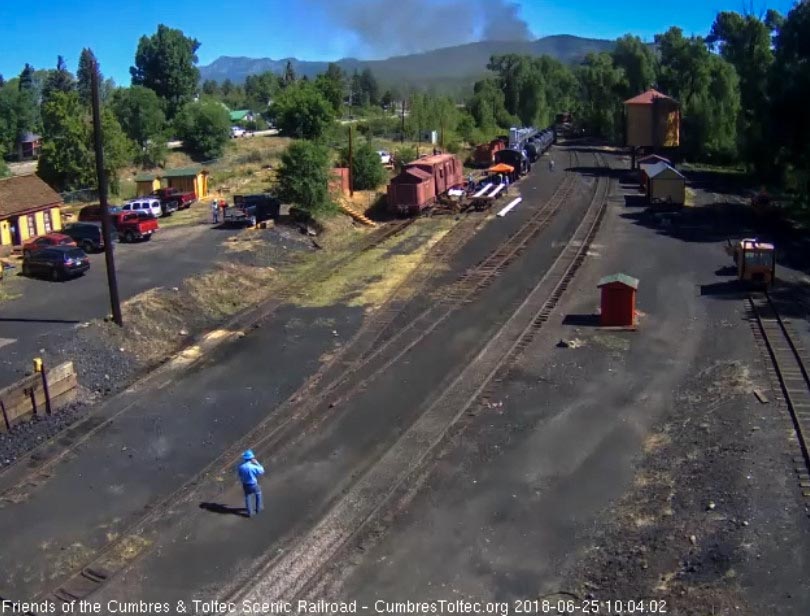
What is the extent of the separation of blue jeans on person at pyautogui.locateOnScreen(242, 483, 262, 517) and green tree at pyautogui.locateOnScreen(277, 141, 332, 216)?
2705 centimetres

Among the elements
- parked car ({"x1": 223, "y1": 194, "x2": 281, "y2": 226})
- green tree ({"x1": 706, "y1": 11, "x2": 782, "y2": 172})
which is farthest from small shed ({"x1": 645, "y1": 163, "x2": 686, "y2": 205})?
parked car ({"x1": 223, "y1": 194, "x2": 281, "y2": 226})

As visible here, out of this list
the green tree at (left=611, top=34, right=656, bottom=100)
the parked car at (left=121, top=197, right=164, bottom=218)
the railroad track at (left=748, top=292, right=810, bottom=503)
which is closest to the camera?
the railroad track at (left=748, top=292, right=810, bottom=503)

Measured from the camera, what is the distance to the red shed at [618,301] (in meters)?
24.5

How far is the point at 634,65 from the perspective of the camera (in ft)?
313

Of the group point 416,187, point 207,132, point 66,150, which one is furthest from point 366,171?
point 207,132

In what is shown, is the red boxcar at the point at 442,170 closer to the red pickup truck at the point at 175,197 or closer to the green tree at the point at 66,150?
the red pickup truck at the point at 175,197

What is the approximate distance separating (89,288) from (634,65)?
3216 inches

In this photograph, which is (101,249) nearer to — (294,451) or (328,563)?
(294,451)

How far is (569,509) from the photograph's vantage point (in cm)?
1435

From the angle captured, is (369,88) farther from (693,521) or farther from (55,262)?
(693,521)

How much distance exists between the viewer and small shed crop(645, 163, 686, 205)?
153ft

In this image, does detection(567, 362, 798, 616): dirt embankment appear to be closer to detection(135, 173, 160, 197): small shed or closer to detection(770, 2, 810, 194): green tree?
detection(770, 2, 810, 194): green tree

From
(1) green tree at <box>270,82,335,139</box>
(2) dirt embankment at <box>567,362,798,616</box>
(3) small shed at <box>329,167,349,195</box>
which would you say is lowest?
(2) dirt embankment at <box>567,362,798,616</box>

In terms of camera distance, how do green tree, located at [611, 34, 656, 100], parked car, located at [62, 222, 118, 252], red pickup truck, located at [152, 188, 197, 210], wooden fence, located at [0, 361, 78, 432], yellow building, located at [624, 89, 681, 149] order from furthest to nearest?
1. green tree, located at [611, 34, 656, 100]
2. yellow building, located at [624, 89, 681, 149]
3. red pickup truck, located at [152, 188, 197, 210]
4. parked car, located at [62, 222, 118, 252]
5. wooden fence, located at [0, 361, 78, 432]
